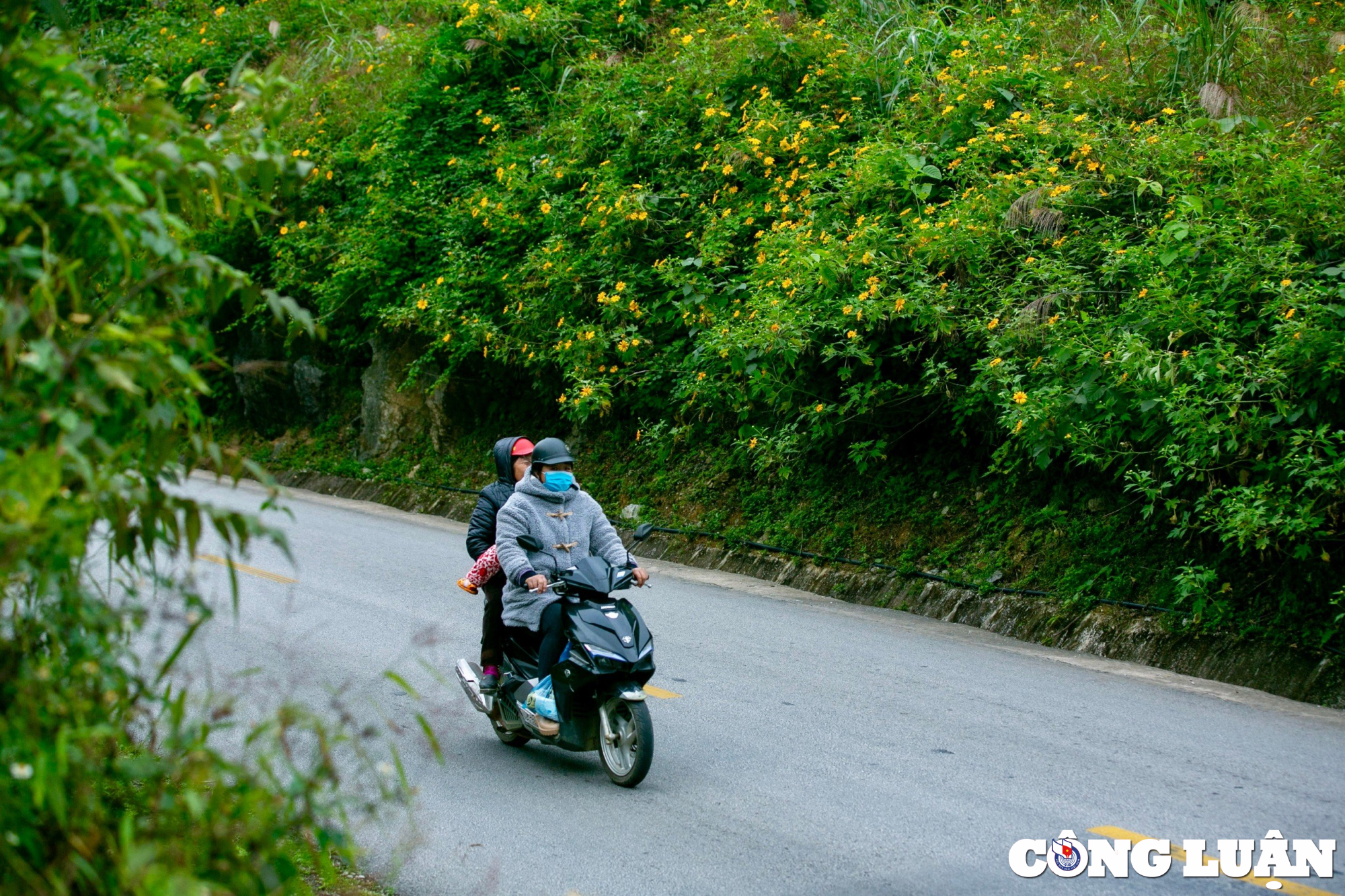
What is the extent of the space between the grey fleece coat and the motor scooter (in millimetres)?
102

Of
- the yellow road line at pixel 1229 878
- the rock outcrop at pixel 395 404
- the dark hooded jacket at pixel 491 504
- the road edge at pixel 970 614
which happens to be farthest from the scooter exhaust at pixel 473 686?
the rock outcrop at pixel 395 404

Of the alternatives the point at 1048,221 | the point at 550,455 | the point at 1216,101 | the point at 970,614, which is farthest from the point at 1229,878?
the point at 1216,101

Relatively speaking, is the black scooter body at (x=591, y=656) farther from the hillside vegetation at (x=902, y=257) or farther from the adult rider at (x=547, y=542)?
the hillside vegetation at (x=902, y=257)

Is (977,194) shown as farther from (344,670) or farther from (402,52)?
(402,52)

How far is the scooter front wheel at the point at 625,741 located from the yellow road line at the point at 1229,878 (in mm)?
2122

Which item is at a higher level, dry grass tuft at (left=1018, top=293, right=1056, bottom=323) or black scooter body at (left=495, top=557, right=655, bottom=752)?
dry grass tuft at (left=1018, top=293, right=1056, bottom=323)

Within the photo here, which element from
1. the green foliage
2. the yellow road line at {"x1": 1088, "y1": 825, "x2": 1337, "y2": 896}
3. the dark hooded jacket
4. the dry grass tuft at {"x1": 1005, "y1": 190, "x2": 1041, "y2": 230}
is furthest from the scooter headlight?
the dry grass tuft at {"x1": 1005, "y1": 190, "x2": 1041, "y2": 230}

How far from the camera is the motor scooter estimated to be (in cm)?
601

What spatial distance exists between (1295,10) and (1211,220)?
5.23 meters

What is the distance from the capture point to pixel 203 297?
306 centimetres

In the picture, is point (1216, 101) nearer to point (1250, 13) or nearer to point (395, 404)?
point (1250, 13)

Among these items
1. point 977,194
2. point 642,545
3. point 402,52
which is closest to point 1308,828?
point 977,194

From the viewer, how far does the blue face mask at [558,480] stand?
6.62 metres

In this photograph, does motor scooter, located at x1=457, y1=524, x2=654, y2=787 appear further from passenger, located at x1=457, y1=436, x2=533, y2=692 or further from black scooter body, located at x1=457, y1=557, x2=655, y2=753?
passenger, located at x1=457, y1=436, x2=533, y2=692
